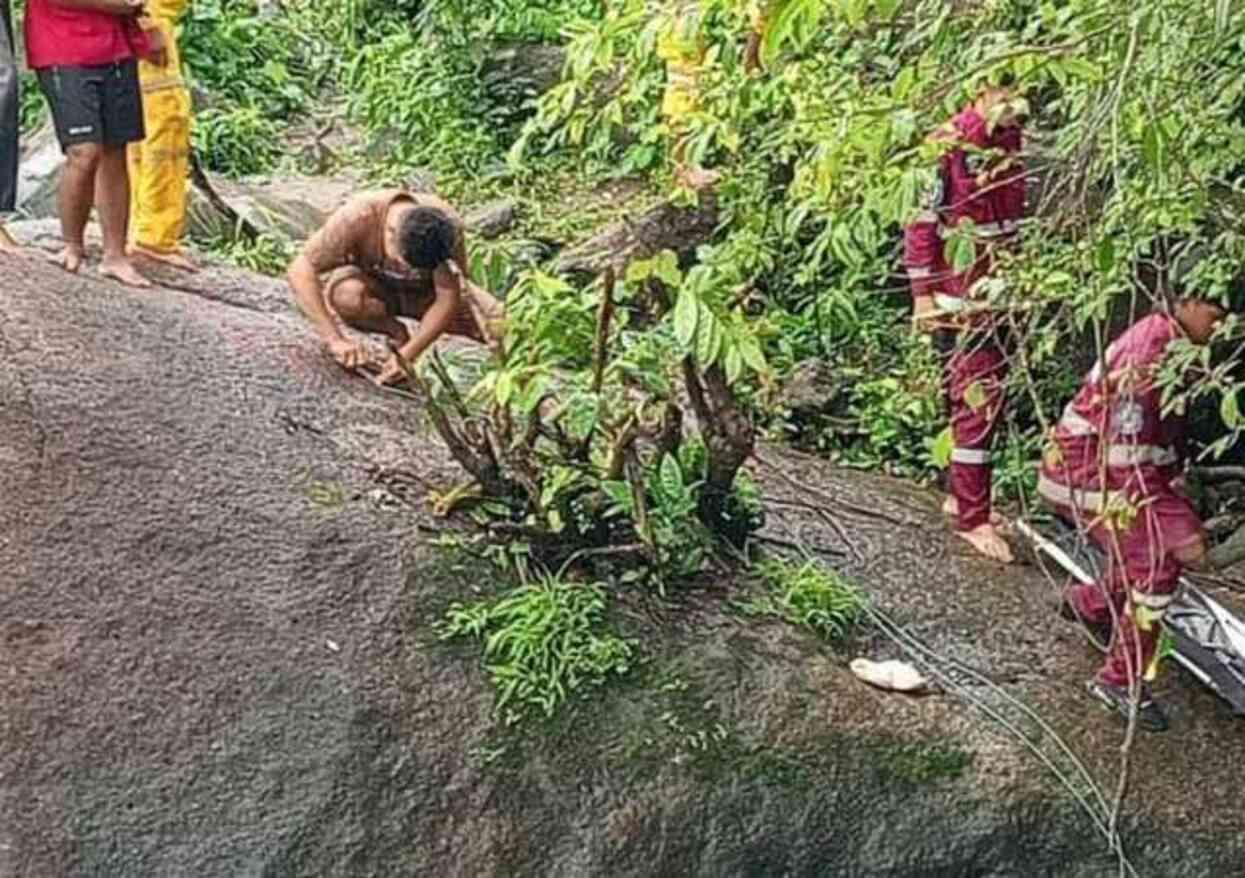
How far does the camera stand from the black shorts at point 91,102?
5879 mm

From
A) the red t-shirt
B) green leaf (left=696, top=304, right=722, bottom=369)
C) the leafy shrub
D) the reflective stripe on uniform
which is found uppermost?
green leaf (left=696, top=304, right=722, bottom=369)

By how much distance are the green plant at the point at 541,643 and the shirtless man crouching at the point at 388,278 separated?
1.24 meters

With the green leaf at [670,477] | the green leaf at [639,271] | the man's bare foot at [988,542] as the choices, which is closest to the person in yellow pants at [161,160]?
the green leaf at [670,477]

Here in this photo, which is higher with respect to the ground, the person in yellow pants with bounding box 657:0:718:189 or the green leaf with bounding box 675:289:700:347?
the person in yellow pants with bounding box 657:0:718:189

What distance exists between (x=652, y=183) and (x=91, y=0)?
13.6 feet

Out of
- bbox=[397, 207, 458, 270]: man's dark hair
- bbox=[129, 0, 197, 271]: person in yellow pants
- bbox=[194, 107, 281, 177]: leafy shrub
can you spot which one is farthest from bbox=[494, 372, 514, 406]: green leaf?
bbox=[194, 107, 281, 177]: leafy shrub

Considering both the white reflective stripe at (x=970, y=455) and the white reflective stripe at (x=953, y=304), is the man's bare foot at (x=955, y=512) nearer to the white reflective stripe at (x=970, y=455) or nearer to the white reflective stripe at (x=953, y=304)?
the white reflective stripe at (x=970, y=455)

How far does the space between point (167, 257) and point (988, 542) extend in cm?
315

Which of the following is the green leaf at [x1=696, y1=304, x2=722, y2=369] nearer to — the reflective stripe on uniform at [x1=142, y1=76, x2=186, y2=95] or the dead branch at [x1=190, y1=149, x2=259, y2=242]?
the reflective stripe on uniform at [x1=142, y1=76, x2=186, y2=95]

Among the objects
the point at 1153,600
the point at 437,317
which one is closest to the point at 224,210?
the point at 437,317

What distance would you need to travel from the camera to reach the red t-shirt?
5.84m

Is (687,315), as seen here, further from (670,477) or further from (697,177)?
(697,177)

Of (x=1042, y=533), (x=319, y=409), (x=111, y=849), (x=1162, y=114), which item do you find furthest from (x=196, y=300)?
(x=1162, y=114)

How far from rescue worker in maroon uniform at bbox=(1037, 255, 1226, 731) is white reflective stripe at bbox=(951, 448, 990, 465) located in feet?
1.78
